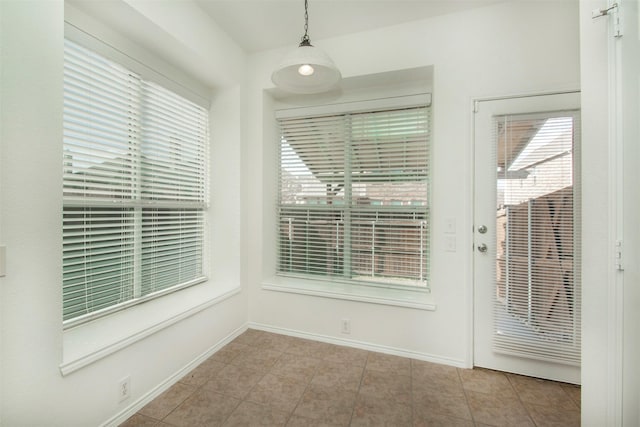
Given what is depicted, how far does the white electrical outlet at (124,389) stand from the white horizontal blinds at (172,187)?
69 centimetres

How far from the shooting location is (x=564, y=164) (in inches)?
77.3

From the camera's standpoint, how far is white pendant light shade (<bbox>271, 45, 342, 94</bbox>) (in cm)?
147

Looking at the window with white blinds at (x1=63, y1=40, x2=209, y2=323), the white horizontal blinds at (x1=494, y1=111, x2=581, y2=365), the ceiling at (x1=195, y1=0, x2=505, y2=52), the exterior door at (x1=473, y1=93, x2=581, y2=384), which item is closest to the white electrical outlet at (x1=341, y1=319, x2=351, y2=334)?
the exterior door at (x1=473, y1=93, x2=581, y2=384)

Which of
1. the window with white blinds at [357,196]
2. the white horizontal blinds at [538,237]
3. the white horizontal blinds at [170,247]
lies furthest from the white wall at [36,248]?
the white horizontal blinds at [538,237]

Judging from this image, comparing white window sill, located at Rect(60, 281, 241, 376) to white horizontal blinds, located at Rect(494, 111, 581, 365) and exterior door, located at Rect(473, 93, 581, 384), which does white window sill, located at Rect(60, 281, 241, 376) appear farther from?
white horizontal blinds, located at Rect(494, 111, 581, 365)

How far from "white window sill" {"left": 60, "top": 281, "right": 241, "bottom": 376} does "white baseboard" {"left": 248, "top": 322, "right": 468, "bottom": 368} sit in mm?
623

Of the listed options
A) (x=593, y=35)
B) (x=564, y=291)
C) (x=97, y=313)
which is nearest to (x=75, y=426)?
(x=97, y=313)

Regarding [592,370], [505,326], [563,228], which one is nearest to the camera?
[592,370]

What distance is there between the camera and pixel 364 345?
8.09 ft

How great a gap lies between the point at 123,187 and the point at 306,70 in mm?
1547

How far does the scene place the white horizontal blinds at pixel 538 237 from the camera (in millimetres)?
1942

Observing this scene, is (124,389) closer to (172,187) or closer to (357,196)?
(172,187)

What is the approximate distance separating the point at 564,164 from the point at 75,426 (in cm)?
338

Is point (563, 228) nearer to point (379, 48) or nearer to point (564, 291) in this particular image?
point (564, 291)
